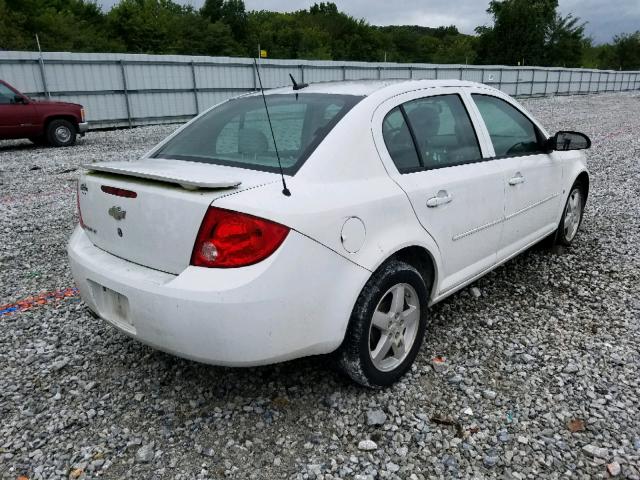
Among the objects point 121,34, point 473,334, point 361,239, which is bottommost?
point 473,334

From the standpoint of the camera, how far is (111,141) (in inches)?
544

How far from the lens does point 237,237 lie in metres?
2.11

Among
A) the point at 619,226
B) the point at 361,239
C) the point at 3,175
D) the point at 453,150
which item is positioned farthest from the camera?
the point at 3,175

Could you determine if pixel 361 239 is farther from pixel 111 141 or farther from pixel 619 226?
pixel 111 141

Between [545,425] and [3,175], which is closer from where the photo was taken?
[545,425]

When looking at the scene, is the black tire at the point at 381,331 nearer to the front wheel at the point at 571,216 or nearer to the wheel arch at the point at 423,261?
the wheel arch at the point at 423,261

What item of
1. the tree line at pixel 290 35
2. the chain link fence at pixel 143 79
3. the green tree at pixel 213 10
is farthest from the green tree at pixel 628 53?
the chain link fence at pixel 143 79

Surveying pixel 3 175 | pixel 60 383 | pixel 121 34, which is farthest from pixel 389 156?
pixel 121 34

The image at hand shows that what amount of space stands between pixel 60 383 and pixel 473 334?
2.48 meters

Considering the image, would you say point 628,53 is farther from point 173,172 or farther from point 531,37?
point 173,172

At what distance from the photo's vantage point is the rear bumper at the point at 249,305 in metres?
2.07

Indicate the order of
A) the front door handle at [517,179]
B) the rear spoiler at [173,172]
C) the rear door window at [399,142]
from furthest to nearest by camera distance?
the front door handle at [517,179]
the rear door window at [399,142]
the rear spoiler at [173,172]

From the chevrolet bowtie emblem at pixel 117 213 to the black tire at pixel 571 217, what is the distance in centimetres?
364

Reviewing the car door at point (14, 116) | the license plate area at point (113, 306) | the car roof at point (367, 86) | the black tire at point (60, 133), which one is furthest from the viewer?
the black tire at point (60, 133)
